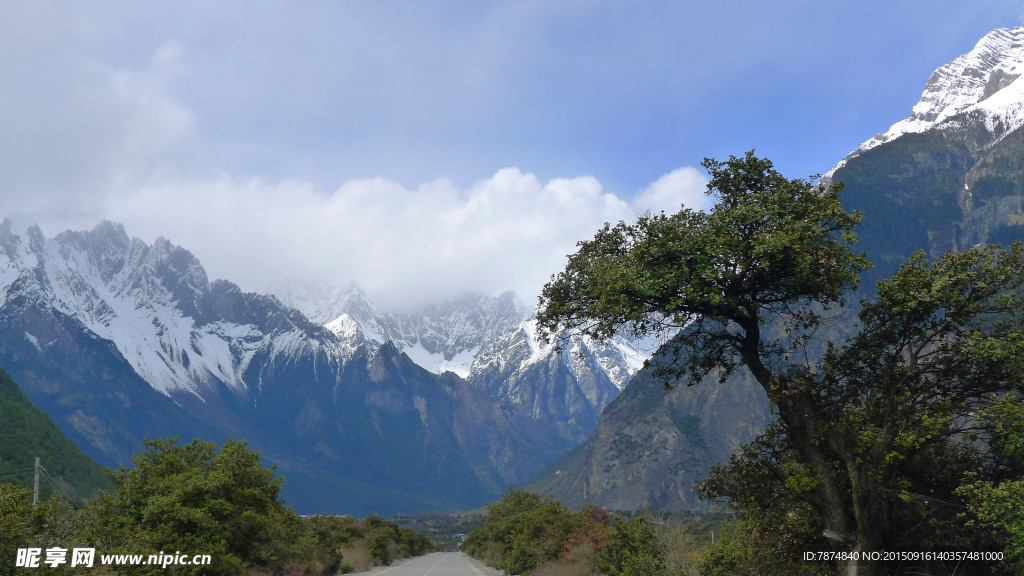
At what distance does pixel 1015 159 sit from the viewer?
538 feet

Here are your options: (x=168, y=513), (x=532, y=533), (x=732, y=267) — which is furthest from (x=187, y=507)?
(x=532, y=533)

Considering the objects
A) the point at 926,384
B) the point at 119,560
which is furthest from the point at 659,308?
the point at 119,560

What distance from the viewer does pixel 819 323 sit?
53.0ft

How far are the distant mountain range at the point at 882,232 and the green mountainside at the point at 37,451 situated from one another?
111 m

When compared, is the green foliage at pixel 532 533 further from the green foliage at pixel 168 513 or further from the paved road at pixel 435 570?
the green foliage at pixel 168 513

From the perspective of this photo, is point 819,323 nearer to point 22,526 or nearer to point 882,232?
point 22,526

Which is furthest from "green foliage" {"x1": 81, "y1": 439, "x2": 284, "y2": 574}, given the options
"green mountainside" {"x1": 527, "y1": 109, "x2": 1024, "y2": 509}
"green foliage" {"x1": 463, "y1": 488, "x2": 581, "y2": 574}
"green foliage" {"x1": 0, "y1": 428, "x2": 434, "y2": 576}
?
"green mountainside" {"x1": 527, "y1": 109, "x2": 1024, "y2": 509}

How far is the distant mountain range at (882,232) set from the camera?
16112 centimetres

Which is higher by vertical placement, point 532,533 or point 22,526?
point 22,526

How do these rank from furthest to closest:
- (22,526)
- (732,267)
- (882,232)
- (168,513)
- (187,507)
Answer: (882,232) < (187,507) < (168,513) < (732,267) < (22,526)

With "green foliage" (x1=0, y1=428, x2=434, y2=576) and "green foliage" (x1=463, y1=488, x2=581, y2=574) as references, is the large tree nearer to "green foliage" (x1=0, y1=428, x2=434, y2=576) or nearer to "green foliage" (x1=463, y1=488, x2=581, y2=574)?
"green foliage" (x1=0, y1=428, x2=434, y2=576)

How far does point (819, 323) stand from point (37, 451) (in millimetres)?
132174

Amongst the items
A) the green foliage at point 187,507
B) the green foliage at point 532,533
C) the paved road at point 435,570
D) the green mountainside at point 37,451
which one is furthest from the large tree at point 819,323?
the green mountainside at point 37,451

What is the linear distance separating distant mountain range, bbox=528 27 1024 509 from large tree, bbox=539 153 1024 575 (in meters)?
144
